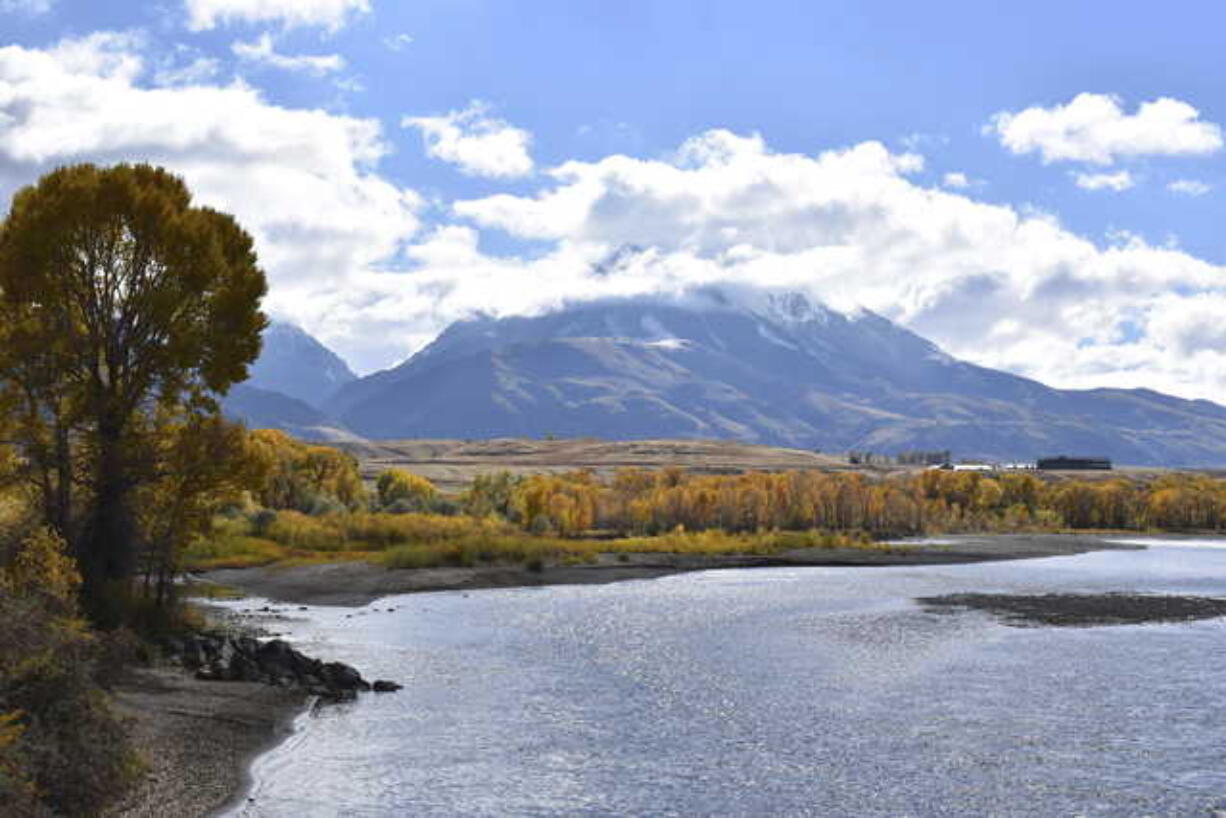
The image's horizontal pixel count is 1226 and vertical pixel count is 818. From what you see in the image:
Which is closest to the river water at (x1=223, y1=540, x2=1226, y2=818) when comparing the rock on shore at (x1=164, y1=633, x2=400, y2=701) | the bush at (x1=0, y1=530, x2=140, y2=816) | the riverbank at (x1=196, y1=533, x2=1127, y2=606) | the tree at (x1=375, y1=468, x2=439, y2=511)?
the rock on shore at (x1=164, y1=633, x2=400, y2=701)

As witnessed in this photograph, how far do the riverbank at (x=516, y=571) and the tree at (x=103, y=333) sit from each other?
36.3 metres

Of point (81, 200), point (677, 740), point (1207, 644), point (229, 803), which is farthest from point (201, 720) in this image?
point (1207, 644)

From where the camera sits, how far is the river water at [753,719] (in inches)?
1247

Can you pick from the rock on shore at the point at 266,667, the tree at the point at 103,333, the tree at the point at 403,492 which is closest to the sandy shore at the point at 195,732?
the rock on shore at the point at 266,667

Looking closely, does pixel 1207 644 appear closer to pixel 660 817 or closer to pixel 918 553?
pixel 660 817

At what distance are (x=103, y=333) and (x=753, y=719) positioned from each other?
30.7m

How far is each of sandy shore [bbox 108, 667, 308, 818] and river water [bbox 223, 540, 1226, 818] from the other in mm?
966

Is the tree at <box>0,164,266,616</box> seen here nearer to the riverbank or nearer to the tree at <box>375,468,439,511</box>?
the riverbank

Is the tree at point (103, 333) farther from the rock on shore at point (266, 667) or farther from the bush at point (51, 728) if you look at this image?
the bush at point (51, 728)

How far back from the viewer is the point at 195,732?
34875 millimetres

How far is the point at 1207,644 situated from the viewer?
62812 millimetres

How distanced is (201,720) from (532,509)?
12981 cm

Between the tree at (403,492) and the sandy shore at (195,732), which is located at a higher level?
the tree at (403,492)

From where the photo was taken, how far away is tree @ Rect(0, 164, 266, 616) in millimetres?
46344
